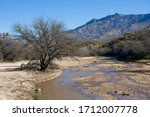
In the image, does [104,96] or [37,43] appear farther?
[37,43]

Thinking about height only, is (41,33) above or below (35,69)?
above

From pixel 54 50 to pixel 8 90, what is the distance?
1934 centimetres

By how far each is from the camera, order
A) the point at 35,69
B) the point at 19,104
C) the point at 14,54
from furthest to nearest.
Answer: the point at 14,54, the point at 35,69, the point at 19,104

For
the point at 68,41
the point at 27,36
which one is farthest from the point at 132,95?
the point at 27,36

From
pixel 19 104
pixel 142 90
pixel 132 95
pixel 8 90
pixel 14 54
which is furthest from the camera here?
pixel 14 54

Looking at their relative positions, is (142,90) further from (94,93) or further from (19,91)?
(19,91)

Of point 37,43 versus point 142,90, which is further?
point 37,43

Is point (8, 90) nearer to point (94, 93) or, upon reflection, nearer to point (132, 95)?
point (94, 93)

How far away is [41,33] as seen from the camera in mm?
42562

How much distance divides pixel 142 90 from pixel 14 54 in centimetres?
4616

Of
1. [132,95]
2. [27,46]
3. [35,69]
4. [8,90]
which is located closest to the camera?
[8,90]

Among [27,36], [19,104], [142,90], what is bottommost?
[142,90]

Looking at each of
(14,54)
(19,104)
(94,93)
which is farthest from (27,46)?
(19,104)

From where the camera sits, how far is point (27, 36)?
141 ft
